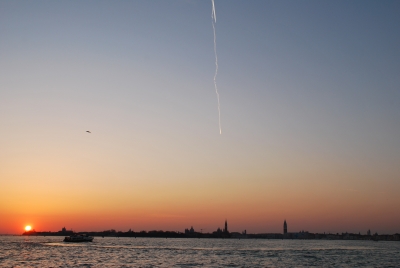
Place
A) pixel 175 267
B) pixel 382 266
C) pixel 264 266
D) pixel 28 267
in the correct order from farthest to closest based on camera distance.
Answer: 1. pixel 382 266
2. pixel 264 266
3. pixel 175 267
4. pixel 28 267

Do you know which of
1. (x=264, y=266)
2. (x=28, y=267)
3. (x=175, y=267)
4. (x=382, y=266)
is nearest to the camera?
(x=28, y=267)

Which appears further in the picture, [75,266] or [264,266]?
[264,266]

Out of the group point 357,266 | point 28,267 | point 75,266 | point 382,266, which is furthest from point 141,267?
point 382,266

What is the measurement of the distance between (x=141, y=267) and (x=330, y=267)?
3536 centimetres

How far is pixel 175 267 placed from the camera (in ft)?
238

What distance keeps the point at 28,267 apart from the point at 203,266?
29424 mm

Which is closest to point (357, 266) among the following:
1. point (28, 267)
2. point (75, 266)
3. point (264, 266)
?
point (264, 266)

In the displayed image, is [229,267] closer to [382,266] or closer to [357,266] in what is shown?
[357,266]

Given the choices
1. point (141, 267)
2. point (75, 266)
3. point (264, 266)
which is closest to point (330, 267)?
point (264, 266)

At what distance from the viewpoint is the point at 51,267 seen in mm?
68875

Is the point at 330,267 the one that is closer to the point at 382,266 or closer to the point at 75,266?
the point at 382,266

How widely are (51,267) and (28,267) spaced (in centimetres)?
351

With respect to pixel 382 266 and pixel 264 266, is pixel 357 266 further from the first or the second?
pixel 264 266

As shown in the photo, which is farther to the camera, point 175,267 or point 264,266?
point 264,266
